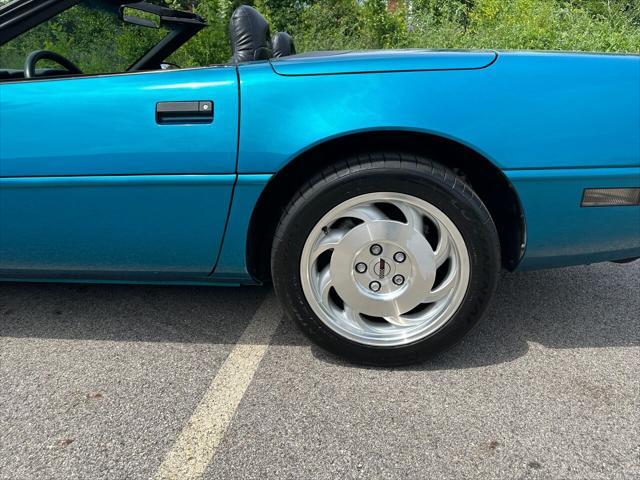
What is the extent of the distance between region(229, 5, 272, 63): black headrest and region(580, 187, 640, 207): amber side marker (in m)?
1.32

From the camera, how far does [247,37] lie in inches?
83.7

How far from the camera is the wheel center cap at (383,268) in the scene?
1.85 metres

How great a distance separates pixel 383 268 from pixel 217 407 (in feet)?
2.45

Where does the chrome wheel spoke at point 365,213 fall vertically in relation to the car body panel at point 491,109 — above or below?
below

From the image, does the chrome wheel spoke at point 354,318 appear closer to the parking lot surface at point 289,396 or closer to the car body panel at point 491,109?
the parking lot surface at point 289,396

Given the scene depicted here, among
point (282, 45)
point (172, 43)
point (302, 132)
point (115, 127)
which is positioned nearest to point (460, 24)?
point (282, 45)

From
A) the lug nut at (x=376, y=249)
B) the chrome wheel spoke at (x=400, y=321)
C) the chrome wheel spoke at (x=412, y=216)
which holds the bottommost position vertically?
the chrome wheel spoke at (x=400, y=321)

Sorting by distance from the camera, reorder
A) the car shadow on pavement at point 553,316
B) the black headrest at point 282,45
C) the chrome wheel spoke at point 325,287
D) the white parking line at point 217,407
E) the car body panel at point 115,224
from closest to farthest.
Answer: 1. the white parking line at point 217,407
2. the car body panel at point 115,224
3. the chrome wheel spoke at point 325,287
4. the car shadow on pavement at point 553,316
5. the black headrest at point 282,45

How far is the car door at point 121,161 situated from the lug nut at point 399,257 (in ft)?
2.05

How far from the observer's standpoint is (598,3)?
39.8 feet

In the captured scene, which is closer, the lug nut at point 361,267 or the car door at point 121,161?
the car door at point 121,161

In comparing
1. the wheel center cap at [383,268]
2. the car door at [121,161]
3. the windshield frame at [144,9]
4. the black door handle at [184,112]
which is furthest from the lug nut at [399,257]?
the windshield frame at [144,9]

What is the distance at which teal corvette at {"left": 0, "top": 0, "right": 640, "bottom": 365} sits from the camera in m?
1.71

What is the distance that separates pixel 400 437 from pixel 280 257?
713mm
